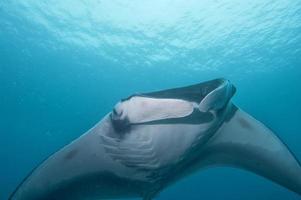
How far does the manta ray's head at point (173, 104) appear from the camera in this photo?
2801 mm

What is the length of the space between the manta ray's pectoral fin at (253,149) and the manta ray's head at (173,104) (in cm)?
77

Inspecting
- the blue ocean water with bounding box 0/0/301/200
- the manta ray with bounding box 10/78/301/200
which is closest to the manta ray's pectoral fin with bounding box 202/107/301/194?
the manta ray with bounding box 10/78/301/200

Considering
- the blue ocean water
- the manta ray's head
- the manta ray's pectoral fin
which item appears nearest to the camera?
the manta ray's head

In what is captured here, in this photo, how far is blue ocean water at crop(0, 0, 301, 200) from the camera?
16.9 m

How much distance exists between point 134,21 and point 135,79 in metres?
8.01

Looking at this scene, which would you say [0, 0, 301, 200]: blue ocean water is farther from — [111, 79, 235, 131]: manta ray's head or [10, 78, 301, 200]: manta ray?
[111, 79, 235, 131]: manta ray's head

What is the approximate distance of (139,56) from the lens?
2197cm

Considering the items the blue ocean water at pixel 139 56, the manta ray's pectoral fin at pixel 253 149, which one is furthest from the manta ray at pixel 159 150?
the blue ocean water at pixel 139 56

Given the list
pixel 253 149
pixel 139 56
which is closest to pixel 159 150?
pixel 253 149

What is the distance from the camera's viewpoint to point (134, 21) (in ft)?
58.2

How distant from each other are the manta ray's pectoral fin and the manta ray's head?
2.53 feet

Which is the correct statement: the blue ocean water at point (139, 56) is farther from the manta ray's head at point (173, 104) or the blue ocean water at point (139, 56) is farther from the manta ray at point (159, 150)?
the manta ray's head at point (173, 104)

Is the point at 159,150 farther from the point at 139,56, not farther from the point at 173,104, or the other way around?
the point at 139,56

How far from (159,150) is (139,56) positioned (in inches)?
757
